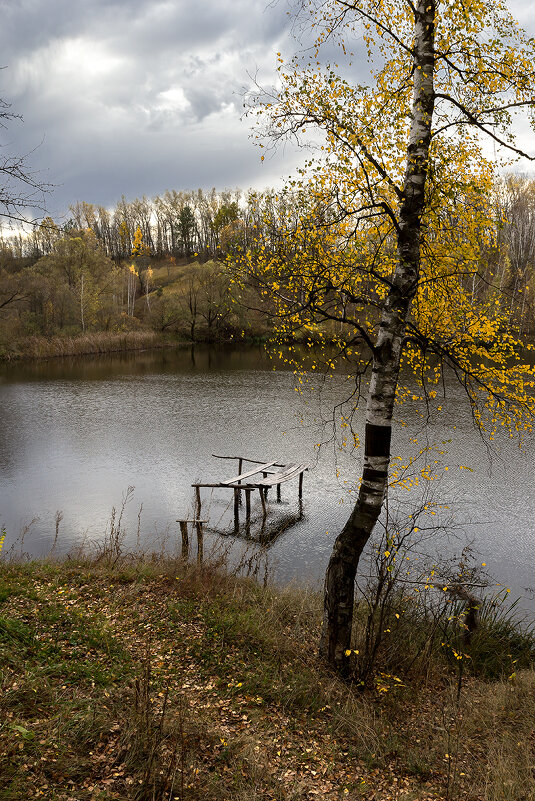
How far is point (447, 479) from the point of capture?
15812mm

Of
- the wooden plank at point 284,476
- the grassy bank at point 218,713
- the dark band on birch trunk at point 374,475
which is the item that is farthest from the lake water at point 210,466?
the grassy bank at point 218,713

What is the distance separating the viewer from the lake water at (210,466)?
12.4 meters

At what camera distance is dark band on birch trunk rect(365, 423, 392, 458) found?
6.00m

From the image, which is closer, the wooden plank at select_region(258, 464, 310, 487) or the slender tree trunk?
the slender tree trunk

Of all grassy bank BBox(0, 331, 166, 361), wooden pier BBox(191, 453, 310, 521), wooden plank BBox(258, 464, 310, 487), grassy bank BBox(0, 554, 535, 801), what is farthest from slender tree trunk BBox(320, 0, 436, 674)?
grassy bank BBox(0, 331, 166, 361)

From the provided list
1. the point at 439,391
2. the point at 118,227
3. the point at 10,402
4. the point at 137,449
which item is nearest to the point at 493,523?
the point at 137,449

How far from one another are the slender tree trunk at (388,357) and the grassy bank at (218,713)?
2.50ft

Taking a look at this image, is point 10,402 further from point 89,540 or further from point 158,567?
point 158,567

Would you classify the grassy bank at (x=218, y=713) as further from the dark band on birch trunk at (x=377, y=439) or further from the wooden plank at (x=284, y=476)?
the wooden plank at (x=284, y=476)

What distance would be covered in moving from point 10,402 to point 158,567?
2339 centimetres

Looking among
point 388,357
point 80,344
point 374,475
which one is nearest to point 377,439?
point 374,475

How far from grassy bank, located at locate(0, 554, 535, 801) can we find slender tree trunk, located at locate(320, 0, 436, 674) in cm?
76

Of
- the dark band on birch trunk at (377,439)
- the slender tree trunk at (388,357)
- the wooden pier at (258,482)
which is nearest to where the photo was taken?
the slender tree trunk at (388,357)

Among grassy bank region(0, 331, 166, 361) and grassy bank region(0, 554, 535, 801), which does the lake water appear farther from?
grassy bank region(0, 331, 166, 361)
